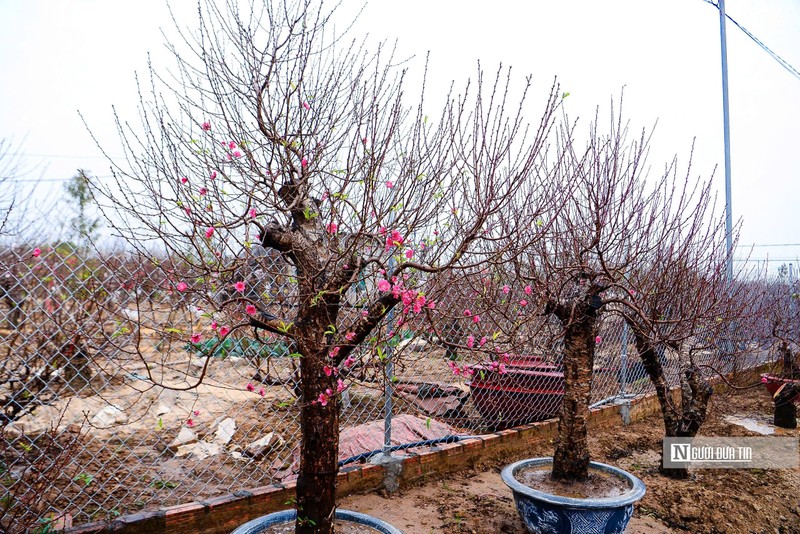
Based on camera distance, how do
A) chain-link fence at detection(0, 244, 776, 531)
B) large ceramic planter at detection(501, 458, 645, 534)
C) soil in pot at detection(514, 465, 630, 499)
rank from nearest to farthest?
chain-link fence at detection(0, 244, 776, 531) → large ceramic planter at detection(501, 458, 645, 534) → soil in pot at detection(514, 465, 630, 499)

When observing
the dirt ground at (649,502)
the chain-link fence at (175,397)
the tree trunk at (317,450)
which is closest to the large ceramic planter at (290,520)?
the tree trunk at (317,450)

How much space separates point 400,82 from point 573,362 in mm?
2290

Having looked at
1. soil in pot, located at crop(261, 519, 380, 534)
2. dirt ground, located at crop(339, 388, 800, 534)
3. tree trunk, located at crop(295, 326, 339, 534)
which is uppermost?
tree trunk, located at crop(295, 326, 339, 534)

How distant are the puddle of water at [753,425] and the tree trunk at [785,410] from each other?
0.45 ft

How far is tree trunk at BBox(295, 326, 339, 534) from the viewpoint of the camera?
91.8 inches

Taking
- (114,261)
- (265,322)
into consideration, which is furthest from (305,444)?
(114,261)

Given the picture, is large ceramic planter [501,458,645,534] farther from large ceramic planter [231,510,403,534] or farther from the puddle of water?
the puddle of water

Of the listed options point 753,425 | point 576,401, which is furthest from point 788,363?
point 576,401

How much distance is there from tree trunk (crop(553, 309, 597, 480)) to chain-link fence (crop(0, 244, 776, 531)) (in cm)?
38

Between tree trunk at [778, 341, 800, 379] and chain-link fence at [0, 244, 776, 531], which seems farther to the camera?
tree trunk at [778, 341, 800, 379]

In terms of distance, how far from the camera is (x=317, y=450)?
2.37 meters

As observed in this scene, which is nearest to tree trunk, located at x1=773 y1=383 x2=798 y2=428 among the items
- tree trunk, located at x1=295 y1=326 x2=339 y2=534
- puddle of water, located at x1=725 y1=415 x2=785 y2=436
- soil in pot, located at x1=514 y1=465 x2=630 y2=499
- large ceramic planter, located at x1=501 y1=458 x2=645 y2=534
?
puddle of water, located at x1=725 y1=415 x2=785 y2=436

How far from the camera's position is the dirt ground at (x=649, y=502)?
3.57 metres

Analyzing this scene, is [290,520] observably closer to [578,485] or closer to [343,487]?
[343,487]
